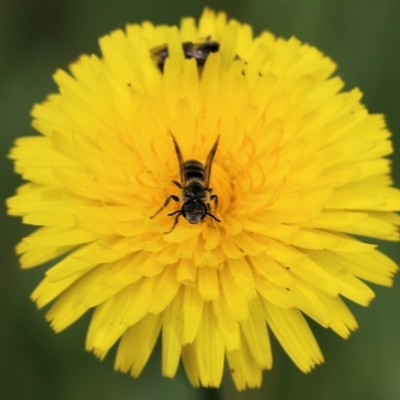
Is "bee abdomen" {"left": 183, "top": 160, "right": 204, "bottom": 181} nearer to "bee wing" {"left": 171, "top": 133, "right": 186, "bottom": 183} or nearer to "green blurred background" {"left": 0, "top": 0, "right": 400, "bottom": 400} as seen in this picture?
"bee wing" {"left": 171, "top": 133, "right": 186, "bottom": 183}

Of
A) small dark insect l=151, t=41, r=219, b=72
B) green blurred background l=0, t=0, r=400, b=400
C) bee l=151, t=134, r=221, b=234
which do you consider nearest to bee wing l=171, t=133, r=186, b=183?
bee l=151, t=134, r=221, b=234

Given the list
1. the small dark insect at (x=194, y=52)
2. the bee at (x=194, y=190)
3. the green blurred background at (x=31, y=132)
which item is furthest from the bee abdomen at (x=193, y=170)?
the green blurred background at (x=31, y=132)

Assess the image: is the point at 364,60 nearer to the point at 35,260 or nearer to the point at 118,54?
the point at 118,54

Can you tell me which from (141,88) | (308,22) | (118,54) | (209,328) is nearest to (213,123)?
(141,88)

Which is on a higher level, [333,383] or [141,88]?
[141,88]

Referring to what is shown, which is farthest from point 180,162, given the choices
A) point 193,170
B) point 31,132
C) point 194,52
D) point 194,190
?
point 31,132

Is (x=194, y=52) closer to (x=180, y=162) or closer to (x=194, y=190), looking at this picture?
(x=180, y=162)
